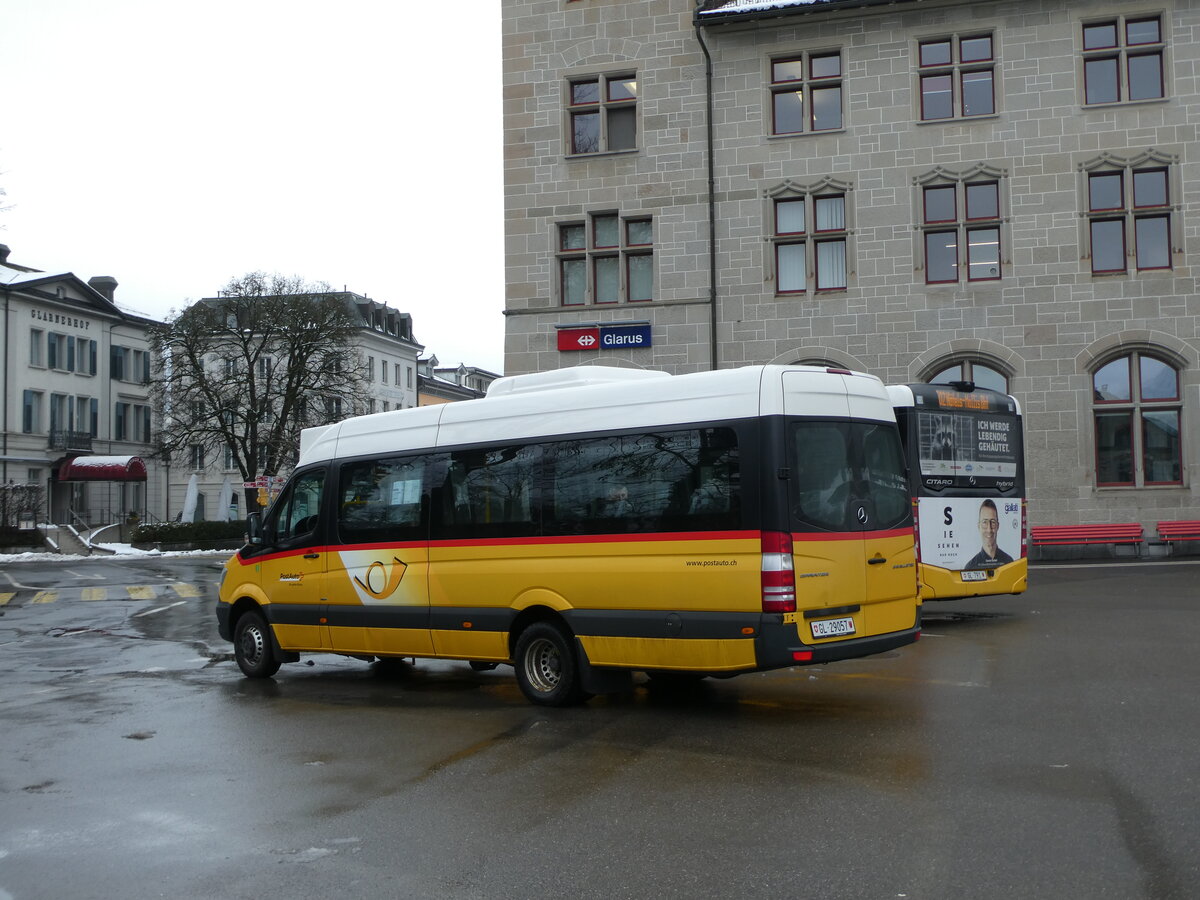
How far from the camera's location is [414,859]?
5.91m

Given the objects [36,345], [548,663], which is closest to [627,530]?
[548,663]

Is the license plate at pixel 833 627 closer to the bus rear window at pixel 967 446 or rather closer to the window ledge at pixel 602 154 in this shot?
the bus rear window at pixel 967 446

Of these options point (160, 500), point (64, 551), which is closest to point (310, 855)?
point (64, 551)

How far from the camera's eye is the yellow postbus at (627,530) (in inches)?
366

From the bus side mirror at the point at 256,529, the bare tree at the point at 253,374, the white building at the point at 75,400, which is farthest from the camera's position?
the white building at the point at 75,400

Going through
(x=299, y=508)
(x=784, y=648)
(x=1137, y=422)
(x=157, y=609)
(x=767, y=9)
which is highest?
(x=767, y=9)

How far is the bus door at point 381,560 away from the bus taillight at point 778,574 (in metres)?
3.60

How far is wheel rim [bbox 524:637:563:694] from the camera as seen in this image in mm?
10500

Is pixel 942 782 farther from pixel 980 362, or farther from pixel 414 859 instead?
pixel 980 362

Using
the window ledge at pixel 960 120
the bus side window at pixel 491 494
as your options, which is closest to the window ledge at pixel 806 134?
the window ledge at pixel 960 120

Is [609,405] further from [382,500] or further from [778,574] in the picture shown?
[382,500]

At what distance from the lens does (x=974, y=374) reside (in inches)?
1141

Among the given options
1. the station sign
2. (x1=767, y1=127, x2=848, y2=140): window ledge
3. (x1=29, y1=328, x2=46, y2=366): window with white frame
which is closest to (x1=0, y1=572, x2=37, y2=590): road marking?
the station sign

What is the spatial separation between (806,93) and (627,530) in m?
22.4
